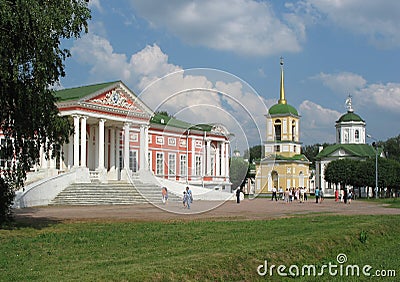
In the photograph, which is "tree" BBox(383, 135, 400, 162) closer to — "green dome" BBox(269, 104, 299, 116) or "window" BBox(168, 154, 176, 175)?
"green dome" BBox(269, 104, 299, 116)

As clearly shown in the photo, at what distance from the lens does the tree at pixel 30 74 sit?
643 inches

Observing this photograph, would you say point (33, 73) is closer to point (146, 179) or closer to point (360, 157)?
point (146, 179)

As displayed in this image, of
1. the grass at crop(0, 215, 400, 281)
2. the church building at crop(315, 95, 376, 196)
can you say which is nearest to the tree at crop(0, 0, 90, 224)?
the grass at crop(0, 215, 400, 281)

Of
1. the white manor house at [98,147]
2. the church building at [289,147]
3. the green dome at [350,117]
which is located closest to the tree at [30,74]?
the white manor house at [98,147]

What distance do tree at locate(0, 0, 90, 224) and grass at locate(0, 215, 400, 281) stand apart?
2.85 m

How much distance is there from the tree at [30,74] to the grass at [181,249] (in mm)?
2849

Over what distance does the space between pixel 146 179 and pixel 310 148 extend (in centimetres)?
14117

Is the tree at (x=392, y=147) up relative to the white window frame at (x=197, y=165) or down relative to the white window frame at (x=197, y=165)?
up

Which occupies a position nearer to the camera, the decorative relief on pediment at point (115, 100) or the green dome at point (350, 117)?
the decorative relief on pediment at point (115, 100)

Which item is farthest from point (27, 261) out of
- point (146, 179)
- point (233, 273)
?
point (146, 179)

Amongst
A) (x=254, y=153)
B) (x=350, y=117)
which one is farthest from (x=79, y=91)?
(x=350, y=117)

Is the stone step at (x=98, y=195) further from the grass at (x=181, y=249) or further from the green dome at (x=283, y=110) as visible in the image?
the green dome at (x=283, y=110)

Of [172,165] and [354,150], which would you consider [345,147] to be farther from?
[172,165]

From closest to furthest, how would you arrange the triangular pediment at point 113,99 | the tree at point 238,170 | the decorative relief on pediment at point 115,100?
the tree at point 238,170 → the triangular pediment at point 113,99 → the decorative relief on pediment at point 115,100
